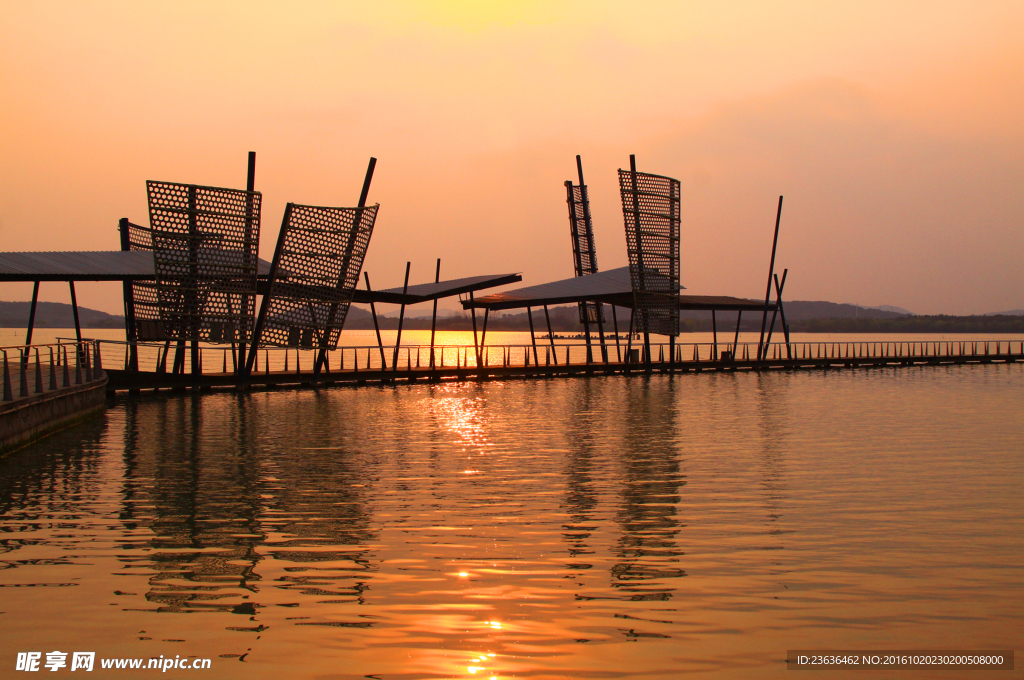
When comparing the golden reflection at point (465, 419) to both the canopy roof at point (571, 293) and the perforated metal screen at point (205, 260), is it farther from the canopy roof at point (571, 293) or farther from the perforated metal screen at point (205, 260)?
the canopy roof at point (571, 293)

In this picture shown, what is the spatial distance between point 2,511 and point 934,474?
11.7 meters

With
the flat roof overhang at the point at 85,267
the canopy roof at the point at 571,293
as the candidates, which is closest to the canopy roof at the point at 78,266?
the flat roof overhang at the point at 85,267

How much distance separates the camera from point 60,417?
60.0 feet

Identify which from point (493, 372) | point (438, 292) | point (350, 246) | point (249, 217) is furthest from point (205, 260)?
point (493, 372)

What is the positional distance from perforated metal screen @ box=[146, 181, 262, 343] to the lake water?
998cm

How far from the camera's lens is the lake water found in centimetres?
A: 574

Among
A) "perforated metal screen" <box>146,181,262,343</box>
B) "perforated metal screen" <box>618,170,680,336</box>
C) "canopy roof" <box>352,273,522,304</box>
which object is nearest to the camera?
"perforated metal screen" <box>146,181,262,343</box>

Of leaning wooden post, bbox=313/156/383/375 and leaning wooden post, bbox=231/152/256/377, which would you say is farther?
leaning wooden post, bbox=313/156/383/375

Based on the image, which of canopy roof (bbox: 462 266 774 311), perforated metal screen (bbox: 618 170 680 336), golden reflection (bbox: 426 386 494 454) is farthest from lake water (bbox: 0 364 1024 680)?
perforated metal screen (bbox: 618 170 680 336)

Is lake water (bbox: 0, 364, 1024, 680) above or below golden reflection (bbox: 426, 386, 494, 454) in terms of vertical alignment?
below

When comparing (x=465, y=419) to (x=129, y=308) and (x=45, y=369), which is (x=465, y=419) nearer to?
(x=45, y=369)

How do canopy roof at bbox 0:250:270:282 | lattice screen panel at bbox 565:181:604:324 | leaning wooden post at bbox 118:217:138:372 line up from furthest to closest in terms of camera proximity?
lattice screen panel at bbox 565:181:604:324 < leaning wooden post at bbox 118:217:138:372 < canopy roof at bbox 0:250:270:282

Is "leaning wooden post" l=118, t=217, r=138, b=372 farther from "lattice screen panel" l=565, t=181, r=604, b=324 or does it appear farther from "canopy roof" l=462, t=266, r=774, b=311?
"lattice screen panel" l=565, t=181, r=604, b=324

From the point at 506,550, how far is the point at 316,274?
22425 millimetres
